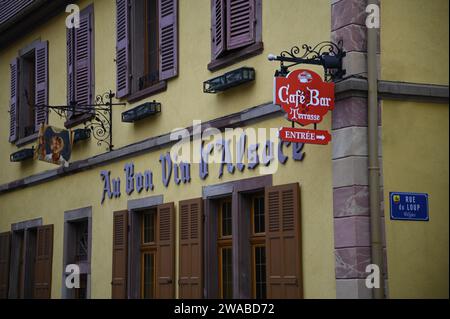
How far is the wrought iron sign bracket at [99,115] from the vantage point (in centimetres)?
1566

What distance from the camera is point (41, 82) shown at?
723 inches

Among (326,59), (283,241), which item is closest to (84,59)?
(283,241)

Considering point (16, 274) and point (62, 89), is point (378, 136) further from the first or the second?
point (16, 274)

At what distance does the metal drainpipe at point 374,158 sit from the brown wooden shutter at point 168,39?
13.2ft

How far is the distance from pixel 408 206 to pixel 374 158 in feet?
2.18

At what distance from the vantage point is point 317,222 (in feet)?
35.0

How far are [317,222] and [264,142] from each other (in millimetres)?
1458

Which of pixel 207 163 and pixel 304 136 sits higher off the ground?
pixel 207 163

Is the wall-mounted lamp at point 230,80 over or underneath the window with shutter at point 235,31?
underneath

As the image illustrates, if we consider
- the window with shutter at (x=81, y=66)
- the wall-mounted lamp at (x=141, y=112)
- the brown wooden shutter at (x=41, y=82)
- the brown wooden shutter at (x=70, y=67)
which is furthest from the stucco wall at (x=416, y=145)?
the brown wooden shutter at (x=41, y=82)

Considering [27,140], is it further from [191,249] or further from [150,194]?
[191,249]

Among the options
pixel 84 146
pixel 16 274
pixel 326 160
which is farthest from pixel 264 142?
pixel 16 274

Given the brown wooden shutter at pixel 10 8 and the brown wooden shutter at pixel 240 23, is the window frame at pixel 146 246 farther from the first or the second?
the brown wooden shutter at pixel 10 8

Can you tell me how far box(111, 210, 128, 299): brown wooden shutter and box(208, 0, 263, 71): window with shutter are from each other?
3.16m
